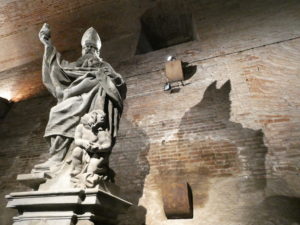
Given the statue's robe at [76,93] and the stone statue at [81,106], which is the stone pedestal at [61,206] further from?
the statue's robe at [76,93]

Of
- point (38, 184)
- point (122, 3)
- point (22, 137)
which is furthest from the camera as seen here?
point (122, 3)

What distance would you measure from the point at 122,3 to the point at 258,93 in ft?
15.7

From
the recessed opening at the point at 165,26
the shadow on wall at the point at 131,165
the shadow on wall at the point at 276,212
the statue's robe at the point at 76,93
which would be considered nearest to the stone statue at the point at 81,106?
the statue's robe at the point at 76,93

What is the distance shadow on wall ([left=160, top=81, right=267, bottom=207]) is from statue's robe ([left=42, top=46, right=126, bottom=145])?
59.0 inches

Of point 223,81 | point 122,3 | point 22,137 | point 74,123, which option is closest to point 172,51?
point 223,81

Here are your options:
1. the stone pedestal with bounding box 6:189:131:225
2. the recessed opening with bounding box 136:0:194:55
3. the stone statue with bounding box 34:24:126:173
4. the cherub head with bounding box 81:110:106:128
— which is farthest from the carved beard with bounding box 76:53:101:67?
the recessed opening with bounding box 136:0:194:55

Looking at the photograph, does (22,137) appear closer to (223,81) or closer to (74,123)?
(74,123)

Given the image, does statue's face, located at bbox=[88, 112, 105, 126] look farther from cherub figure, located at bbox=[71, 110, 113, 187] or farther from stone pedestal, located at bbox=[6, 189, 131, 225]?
stone pedestal, located at bbox=[6, 189, 131, 225]

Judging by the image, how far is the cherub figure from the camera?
225 cm

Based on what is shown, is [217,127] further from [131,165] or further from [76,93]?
[76,93]

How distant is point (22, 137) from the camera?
550 cm

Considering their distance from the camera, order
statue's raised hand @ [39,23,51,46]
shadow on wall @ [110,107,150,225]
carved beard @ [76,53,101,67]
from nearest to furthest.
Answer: statue's raised hand @ [39,23,51,46] → carved beard @ [76,53,101,67] → shadow on wall @ [110,107,150,225]

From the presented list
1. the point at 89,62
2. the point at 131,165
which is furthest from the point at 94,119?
the point at 131,165

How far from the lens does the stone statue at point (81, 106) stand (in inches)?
95.3
